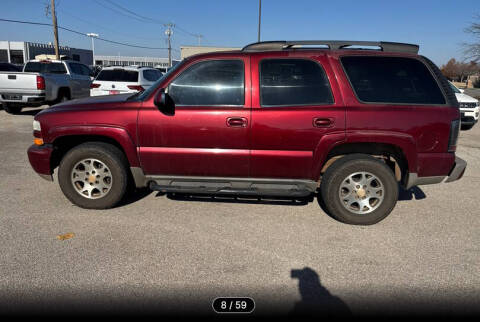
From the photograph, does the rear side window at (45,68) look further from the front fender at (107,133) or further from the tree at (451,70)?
the tree at (451,70)

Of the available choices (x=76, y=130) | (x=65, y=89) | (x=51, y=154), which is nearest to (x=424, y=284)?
(x=76, y=130)

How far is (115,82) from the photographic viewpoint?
9.92 m

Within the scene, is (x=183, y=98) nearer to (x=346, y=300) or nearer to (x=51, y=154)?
(x=51, y=154)

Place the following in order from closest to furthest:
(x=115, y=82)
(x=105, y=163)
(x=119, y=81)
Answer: (x=105, y=163) < (x=115, y=82) < (x=119, y=81)

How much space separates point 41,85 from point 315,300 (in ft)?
36.5

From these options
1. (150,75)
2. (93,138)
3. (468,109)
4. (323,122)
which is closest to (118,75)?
(150,75)

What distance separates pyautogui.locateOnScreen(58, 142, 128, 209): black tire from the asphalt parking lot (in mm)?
132

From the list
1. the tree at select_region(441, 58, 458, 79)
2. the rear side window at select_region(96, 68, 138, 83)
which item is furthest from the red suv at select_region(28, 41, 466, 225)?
the tree at select_region(441, 58, 458, 79)

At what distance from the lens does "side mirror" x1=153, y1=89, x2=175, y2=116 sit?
3.54 metres

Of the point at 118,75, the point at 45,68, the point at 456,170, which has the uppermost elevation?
the point at 45,68

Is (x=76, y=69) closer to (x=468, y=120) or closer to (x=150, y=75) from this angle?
(x=150, y=75)

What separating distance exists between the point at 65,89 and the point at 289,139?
11088 millimetres

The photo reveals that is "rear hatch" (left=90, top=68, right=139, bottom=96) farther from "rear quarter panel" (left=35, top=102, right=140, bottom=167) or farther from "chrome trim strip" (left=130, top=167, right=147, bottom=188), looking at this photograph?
"chrome trim strip" (left=130, top=167, right=147, bottom=188)

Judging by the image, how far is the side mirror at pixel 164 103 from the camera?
3.54m
